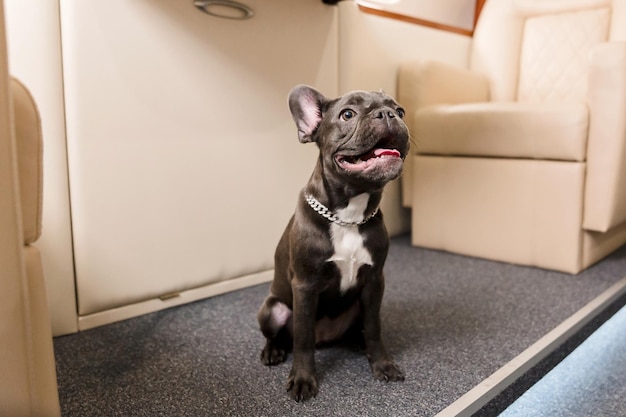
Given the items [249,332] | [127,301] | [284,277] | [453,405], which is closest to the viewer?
[453,405]

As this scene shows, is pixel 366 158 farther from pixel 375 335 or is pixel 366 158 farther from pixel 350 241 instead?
pixel 375 335

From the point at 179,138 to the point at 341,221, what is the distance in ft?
2.09

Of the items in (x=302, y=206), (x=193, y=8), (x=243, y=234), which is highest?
(x=193, y=8)

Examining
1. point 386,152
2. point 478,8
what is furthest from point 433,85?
point 386,152

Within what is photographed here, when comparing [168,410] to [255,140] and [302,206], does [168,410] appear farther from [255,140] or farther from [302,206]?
[255,140]

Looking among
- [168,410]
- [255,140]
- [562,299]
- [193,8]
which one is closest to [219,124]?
[255,140]

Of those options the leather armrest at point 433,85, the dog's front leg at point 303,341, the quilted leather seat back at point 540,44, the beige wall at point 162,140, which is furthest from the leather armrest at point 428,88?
the dog's front leg at point 303,341

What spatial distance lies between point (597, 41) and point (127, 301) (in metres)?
1.93

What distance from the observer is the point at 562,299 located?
1.35 m

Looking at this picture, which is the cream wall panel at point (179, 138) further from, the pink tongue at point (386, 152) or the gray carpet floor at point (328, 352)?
the pink tongue at point (386, 152)

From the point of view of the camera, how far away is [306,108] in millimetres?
903

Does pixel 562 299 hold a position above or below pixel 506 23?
below

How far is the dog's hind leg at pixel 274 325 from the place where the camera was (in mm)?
987

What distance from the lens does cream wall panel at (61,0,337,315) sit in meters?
1.16
